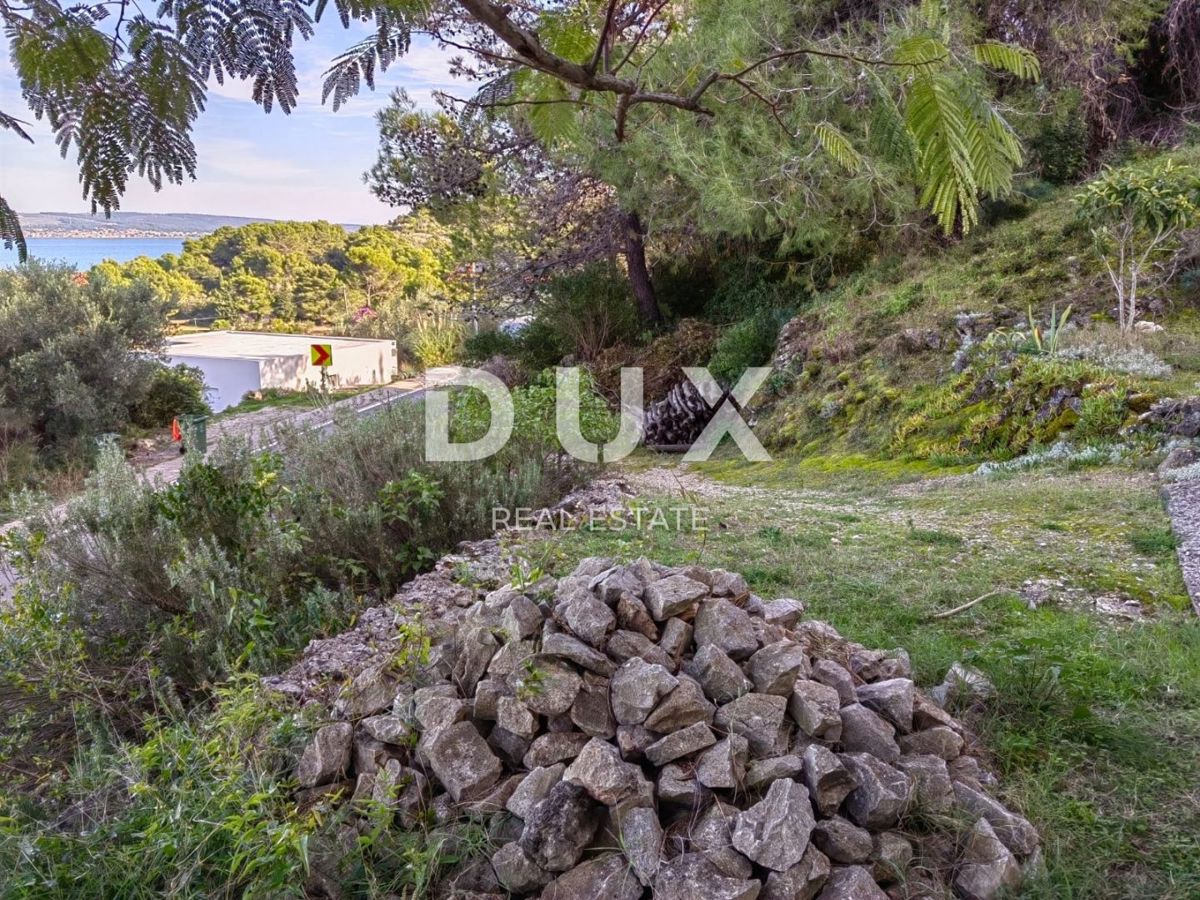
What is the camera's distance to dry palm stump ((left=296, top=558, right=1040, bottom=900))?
1347 millimetres

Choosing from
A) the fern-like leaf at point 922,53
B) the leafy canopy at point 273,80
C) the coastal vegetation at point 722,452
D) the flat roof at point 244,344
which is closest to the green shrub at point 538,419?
the coastal vegetation at point 722,452

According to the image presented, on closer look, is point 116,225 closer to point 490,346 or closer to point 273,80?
A: point 273,80

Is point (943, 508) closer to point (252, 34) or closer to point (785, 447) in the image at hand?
point (785, 447)

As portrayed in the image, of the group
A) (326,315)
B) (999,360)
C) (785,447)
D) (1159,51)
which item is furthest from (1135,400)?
(326,315)

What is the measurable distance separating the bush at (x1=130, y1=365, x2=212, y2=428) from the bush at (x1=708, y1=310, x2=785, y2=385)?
10323 mm

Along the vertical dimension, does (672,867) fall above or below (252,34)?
below

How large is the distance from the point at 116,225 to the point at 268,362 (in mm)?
17683

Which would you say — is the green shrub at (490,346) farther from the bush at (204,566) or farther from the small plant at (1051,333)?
the bush at (204,566)

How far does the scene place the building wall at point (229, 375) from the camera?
1712 cm

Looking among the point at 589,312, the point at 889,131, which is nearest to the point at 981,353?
the point at 589,312

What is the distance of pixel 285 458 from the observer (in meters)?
3.97

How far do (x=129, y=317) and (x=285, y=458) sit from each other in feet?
39.2

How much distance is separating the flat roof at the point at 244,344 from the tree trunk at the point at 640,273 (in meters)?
9.71

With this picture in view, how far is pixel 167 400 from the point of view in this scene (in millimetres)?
14422
